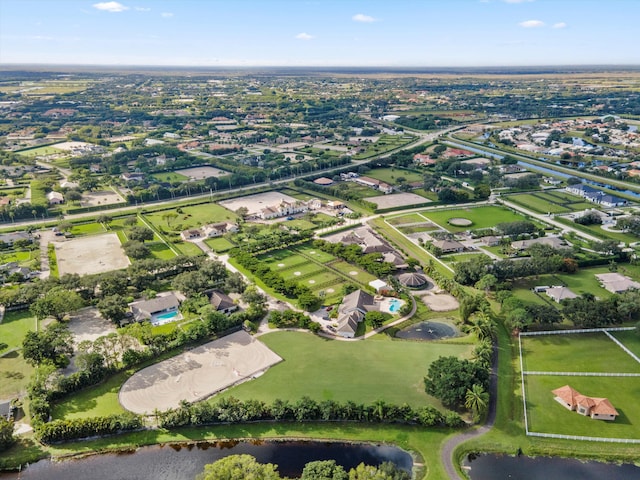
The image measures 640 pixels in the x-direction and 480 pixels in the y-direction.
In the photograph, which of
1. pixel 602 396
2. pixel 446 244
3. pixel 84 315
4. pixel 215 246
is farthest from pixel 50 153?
pixel 602 396

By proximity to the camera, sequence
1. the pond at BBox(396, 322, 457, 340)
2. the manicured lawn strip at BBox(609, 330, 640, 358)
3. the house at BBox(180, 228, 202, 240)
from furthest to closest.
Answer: the house at BBox(180, 228, 202, 240) → the pond at BBox(396, 322, 457, 340) → the manicured lawn strip at BBox(609, 330, 640, 358)

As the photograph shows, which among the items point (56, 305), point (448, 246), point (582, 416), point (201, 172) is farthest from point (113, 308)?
point (201, 172)

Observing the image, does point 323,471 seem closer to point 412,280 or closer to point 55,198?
point 412,280

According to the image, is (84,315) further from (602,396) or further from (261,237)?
(602,396)

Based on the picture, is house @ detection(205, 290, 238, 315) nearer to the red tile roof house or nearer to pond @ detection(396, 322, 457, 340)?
pond @ detection(396, 322, 457, 340)

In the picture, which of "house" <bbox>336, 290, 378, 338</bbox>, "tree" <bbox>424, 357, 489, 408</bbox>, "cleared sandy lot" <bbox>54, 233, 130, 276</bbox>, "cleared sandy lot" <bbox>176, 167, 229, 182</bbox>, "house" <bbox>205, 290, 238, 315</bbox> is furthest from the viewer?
"cleared sandy lot" <bbox>176, 167, 229, 182</bbox>

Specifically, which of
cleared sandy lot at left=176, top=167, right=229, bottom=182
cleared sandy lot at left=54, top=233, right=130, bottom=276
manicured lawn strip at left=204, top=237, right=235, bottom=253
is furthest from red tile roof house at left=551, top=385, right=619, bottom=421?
cleared sandy lot at left=176, top=167, right=229, bottom=182

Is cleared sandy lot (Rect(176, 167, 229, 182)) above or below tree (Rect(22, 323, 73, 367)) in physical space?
above
